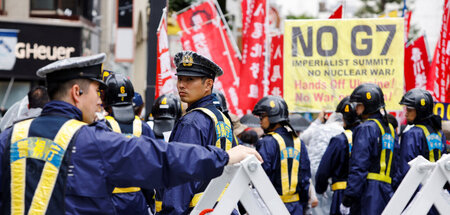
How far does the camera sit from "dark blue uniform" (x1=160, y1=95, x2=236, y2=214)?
469 centimetres

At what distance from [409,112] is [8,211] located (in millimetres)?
5860

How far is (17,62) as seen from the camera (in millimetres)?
22312

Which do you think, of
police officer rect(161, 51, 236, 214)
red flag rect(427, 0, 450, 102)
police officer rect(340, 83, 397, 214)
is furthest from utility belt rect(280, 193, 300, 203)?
red flag rect(427, 0, 450, 102)

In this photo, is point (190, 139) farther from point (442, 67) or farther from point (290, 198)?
point (442, 67)

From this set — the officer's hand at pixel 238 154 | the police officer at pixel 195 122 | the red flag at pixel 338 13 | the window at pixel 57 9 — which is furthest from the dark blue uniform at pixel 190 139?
the window at pixel 57 9

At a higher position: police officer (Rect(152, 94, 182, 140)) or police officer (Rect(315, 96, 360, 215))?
police officer (Rect(152, 94, 182, 140))

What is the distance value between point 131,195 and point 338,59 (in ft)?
17.7

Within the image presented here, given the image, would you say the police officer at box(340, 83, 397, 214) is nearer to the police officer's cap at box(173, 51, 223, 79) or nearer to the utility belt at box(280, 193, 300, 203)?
the utility belt at box(280, 193, 300, 203)

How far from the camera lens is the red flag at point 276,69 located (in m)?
12.7

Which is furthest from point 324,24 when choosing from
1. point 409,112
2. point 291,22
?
point 409,112

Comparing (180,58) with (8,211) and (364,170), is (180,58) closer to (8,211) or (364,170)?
(8,211)

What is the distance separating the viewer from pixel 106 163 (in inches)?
134

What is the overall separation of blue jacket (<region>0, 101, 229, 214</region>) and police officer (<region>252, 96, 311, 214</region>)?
3.92 meters

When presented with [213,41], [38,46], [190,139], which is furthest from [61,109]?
[38,46]
